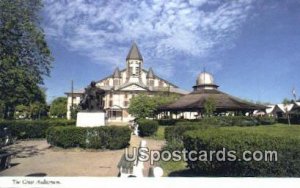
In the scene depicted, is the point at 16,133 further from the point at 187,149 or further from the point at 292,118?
the point at 292,118

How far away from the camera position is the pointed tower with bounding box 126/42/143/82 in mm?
5270

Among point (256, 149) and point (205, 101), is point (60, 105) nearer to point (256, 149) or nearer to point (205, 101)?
point (256, 149)

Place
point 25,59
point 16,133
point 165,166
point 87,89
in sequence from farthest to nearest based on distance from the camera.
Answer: point 16,133
point 87,89
point 165,166
point 25,59

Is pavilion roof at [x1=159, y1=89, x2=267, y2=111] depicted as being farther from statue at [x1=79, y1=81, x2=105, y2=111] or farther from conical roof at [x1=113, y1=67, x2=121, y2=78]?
conical roof at [x1=113, y1=67, x2=121, y2=78]

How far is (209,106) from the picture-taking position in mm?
25016

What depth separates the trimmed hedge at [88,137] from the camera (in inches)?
504

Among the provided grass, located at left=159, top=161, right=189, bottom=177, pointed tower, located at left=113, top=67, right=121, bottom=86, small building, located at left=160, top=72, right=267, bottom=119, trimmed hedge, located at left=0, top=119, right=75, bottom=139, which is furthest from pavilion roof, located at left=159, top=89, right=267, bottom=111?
pointed tower, located at left=113, top=67, right=121, bottom=86

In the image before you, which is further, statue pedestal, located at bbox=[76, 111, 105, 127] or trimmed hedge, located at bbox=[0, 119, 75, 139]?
trimmed hedge, located at bbox=[0, 119, 75, 139]

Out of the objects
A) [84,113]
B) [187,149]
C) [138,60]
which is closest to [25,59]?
[138,60]

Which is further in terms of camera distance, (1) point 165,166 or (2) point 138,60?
(1) point 165,166

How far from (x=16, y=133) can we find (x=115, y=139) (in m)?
8.77

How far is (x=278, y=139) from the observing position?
538 centimetres

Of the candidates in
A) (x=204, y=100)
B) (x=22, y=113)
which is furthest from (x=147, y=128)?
(x=22, y=113)
